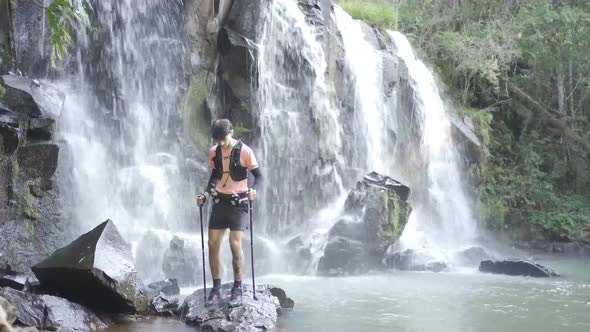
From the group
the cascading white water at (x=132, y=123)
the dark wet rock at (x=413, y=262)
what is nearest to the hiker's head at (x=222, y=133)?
the cascading white water at (x=132, y=123)

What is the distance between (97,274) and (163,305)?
3.64 feet

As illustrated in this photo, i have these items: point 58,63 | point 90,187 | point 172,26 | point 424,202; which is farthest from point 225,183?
point 424,202

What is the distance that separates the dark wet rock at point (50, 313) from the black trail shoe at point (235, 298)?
1275mm

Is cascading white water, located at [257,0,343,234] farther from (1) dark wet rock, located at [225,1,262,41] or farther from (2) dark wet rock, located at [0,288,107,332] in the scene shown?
(2) dark wet rock, located at [0,288,107,332]

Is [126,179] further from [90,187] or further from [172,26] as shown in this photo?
[172,26]

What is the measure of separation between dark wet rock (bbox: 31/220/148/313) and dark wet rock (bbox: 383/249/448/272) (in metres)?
7.30

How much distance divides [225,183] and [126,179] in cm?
547

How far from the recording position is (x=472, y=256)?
14.4 metres

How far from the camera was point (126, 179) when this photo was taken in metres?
11.6

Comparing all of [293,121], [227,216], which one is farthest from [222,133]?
[293,121]

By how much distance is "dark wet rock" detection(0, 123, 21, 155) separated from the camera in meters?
8.21

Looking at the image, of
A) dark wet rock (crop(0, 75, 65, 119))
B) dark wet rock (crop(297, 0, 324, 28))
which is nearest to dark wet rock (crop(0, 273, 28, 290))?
dark wet rock (crop(0, 75, 65, 119))

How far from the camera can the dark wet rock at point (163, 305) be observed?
7066mm

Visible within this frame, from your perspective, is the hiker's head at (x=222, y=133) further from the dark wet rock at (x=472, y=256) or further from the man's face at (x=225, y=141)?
the dark wet rock at (x=472, y=256)
